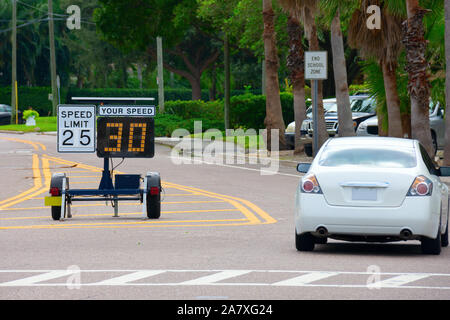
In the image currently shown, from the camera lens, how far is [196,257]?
12.0 metres

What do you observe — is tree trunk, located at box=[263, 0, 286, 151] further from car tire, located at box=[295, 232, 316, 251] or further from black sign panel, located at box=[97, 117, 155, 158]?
car tire, located at box=[295, 232, 316, 251]

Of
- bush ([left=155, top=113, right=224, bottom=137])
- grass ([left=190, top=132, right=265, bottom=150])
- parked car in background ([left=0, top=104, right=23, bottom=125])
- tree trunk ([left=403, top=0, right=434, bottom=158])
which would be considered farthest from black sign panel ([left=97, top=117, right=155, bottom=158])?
parked car in background ([left=0, top=104, right=23, bottom=125])

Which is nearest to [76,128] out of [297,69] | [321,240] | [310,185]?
[321,240]

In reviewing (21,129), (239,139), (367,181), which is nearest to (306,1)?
(239,139)

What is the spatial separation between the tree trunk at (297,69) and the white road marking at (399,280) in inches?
914

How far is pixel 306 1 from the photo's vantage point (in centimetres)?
3128

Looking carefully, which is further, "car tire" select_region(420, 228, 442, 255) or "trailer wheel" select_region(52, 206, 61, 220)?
"trailer wheel" select_region(52, 206, 61, 220)

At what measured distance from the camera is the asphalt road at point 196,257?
9469 mm

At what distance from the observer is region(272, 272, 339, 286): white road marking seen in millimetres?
9898

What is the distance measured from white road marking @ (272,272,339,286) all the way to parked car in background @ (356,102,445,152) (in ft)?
70.1

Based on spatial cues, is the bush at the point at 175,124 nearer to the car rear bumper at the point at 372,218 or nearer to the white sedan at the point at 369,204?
the white sedan at the point at 369,204

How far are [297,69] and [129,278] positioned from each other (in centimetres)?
2463

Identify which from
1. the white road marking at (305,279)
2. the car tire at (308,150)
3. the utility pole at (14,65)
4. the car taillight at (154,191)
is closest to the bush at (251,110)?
the car tire at (308,150)

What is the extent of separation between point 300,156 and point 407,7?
27.3 feet
